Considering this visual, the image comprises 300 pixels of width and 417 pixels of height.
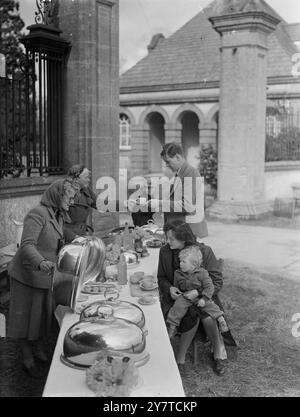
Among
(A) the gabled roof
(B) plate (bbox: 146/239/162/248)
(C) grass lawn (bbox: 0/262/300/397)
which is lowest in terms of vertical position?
(C) grass lawn (bbox: 0/262/300/397)

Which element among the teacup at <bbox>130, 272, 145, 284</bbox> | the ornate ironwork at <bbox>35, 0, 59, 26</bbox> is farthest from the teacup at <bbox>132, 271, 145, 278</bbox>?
the ornate ironwork at <bbox>35, 0, 59, 26</bbox>

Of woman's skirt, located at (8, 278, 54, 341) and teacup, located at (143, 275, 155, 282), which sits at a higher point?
teacup, located at (143, 275, 155, 282)

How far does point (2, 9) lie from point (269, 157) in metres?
7.21

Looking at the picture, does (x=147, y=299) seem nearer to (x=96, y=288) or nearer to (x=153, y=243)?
(x=96, y=288)

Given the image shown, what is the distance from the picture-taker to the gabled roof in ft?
72.9

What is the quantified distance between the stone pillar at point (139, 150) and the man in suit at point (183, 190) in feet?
64.8

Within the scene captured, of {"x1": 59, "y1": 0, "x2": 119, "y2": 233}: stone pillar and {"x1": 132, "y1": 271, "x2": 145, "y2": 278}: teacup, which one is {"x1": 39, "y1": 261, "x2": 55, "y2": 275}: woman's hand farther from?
{"x1": 59, "y1": 0, "x2": 119, "y2": 233}: stone pillar

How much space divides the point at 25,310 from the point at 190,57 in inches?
852

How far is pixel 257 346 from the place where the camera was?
4953 mm

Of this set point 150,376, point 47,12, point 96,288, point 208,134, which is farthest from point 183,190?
point 208,134

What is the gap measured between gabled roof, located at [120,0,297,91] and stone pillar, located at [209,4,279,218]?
1012 centimetres

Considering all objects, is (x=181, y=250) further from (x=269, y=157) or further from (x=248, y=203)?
(x=269, y=157)

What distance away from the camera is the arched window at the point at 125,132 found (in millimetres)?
26109
